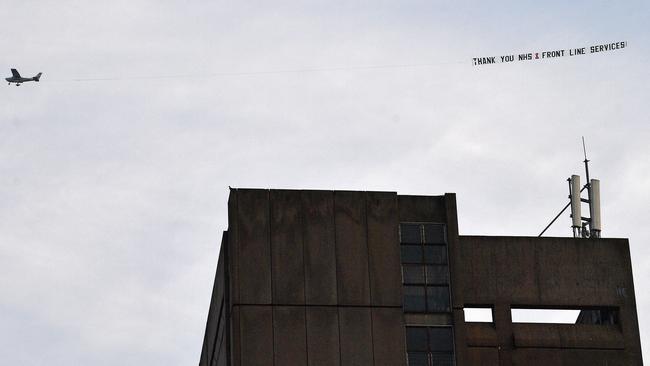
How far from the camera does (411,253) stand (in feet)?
226

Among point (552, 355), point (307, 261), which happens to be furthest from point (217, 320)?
point (552, 355)

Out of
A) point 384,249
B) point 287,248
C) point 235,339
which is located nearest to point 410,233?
point 384,249

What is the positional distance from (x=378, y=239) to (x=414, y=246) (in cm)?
205

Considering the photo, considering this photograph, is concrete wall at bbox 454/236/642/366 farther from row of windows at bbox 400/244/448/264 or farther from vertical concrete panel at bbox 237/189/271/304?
vertical concrete panel at bbox 237/189/271/304

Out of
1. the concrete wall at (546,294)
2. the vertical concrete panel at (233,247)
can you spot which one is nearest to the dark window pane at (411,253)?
the concrete wall at (546,294)

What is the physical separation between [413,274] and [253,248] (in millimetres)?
8229

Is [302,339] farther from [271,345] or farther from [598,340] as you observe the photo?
[598,340]

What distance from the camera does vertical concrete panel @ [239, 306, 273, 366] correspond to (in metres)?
64.9

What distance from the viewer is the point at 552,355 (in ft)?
224

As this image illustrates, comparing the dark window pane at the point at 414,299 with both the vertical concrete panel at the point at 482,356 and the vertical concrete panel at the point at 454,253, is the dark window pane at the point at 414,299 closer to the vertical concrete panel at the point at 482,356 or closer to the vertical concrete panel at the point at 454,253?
the vertical concrete panel at the point at 454,253

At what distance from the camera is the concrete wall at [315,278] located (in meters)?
65.5

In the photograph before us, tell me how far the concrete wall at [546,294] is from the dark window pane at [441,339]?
64 centimetres

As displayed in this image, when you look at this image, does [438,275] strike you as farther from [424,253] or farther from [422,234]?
[422,234]

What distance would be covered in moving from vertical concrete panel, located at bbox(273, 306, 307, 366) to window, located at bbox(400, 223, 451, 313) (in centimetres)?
562
